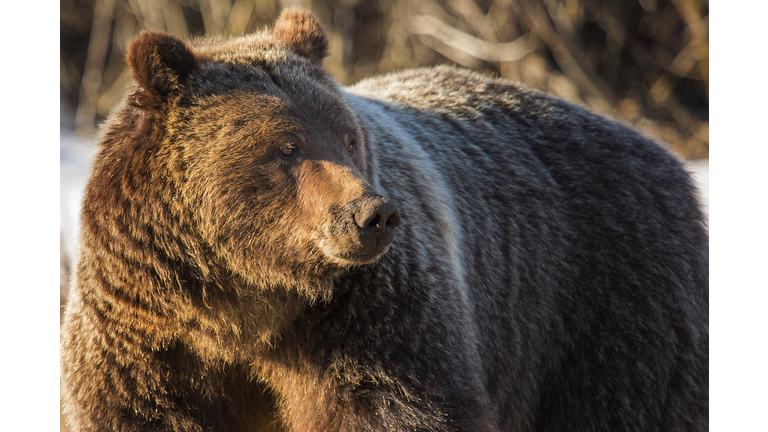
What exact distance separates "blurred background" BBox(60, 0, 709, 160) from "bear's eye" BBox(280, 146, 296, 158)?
1080 cm

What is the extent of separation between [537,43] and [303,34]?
12.1 m

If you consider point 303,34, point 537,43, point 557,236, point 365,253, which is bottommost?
point 557,236

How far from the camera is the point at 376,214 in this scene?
2.88 m

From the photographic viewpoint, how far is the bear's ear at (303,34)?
3.80 meters

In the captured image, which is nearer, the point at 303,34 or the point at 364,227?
the point at 364,227

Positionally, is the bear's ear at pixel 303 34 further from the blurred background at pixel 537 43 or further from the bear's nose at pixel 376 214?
the blurred background at pixel 537 43

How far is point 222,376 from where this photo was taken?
3652mm

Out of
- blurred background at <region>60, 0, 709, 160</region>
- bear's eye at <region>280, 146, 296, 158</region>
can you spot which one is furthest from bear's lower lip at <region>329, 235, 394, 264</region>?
blurred background at <region>60, 0, 709, 160</region>

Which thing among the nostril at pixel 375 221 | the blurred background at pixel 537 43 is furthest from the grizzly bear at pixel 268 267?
the blurred background at pixel 537 43

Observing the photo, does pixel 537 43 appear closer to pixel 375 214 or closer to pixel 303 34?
pixel 303 34

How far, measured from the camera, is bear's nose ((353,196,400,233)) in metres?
2.88

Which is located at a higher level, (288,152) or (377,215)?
(288,152)

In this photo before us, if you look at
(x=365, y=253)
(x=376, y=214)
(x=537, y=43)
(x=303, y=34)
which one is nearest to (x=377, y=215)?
(x=376, y=214)
